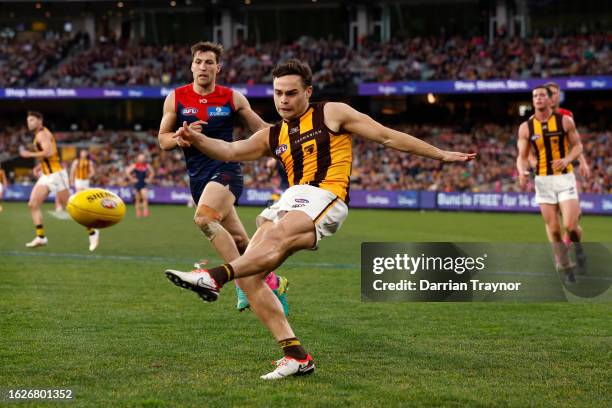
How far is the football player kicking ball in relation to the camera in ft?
21.9

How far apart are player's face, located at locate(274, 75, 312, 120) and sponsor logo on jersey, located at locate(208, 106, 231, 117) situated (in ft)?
9.37

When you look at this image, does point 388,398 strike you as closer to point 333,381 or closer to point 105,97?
point 333,381

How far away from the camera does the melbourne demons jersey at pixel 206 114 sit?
970 centimetres

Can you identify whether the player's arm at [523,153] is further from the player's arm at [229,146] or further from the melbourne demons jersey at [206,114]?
the player's arm at [229,146]

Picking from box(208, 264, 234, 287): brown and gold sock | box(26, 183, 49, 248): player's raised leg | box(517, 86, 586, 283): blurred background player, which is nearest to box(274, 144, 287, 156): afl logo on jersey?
box(208, 264, 234, 287): brown and gold sock

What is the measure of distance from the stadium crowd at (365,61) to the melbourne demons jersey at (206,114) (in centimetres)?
3462

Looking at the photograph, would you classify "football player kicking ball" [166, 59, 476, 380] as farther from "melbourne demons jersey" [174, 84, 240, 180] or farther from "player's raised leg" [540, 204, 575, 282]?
"player's raised leg" [540, 204, 575, 282]

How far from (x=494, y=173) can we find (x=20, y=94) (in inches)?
1068

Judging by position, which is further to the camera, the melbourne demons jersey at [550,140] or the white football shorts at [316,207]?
the melbourne demons jersey at [550,140]

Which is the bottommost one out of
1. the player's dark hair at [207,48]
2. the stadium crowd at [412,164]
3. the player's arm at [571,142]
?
the stadium crowd at [412,164]

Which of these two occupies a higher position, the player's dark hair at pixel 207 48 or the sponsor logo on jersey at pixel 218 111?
the player's dark hair at pixel 207 48

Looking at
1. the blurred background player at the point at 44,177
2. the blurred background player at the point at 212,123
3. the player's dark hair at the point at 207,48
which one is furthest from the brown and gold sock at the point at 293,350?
the blurred background player at the point at 44,177

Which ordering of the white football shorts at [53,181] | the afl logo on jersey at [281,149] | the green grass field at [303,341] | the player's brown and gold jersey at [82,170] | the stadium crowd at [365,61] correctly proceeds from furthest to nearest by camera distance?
1. the stadium crowd at [365,61]
2. the player's brown and gold jersey at [82,170]
3. the white football shorts at [53,181]
4. the afl logo on jersey at [281,149]
5. the green grass field at [303,341]

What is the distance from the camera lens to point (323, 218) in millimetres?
6742
